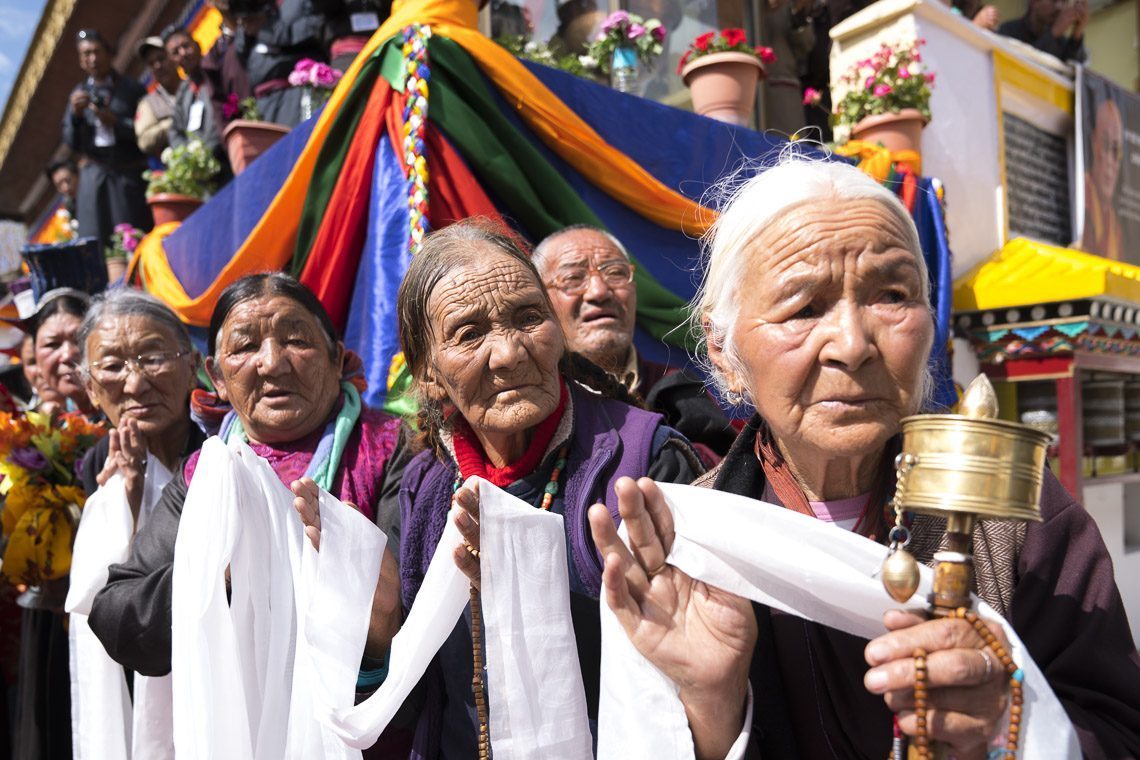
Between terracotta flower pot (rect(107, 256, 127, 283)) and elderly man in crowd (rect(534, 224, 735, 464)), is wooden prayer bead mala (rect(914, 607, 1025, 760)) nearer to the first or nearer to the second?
elderly man in crowd (rect(534, 224, 735, 464))

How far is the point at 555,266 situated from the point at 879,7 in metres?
4.58

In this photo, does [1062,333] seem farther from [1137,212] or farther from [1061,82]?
[1137,212]

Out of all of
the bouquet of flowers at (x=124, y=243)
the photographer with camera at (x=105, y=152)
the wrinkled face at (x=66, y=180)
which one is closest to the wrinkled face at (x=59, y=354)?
the bouquet of flowers at (x=124, y=243)

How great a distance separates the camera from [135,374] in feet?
8.79

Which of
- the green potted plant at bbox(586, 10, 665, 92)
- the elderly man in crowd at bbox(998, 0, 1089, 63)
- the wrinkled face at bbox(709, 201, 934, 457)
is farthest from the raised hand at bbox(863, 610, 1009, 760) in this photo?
the elderly man in crowd at bbox(998, 0, 1089, 63)

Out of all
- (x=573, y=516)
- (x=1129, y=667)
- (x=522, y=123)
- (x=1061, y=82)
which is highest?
(x=1061, y=82)

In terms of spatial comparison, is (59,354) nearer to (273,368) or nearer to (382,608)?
(273,368)

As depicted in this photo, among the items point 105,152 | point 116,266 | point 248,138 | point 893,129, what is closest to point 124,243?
point 116,266

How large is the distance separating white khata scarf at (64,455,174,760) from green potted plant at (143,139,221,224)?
15.3 feet

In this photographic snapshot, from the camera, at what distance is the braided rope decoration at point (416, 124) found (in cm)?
349

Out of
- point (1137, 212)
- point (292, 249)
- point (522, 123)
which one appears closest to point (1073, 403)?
point (1137, 212)

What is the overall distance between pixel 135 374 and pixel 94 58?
7.67 meters

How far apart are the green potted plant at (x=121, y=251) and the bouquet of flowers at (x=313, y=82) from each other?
115 inches

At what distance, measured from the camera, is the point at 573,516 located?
1.66 m
